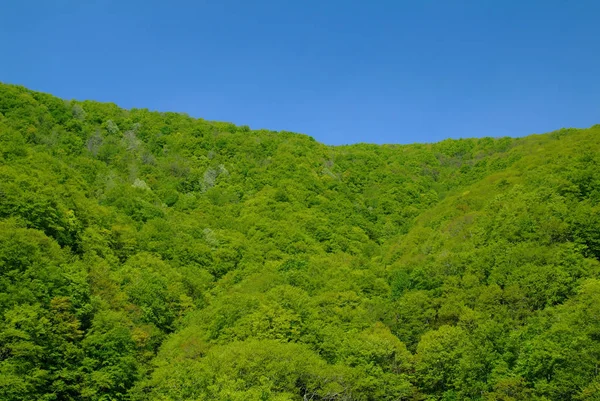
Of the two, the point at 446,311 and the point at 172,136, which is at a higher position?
the point at 172,136

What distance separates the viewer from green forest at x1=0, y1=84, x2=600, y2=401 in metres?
46.2

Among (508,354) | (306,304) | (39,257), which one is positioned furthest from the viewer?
(306,304)

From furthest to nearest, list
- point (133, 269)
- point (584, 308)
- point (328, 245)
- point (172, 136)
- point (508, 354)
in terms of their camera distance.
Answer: point (172, 136), point (328, 245), point (133, 269), point (508, 354), point (584, 308)

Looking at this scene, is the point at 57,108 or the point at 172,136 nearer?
the point at 57,108

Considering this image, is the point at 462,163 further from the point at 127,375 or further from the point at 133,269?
the point at 127,375

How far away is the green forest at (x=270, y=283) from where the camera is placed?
46.2 metres

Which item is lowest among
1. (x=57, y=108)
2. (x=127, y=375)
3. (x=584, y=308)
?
(x=127, y=375)

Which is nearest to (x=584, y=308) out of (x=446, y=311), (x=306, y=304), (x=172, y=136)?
(x=446, y=311)

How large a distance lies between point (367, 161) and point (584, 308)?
110m

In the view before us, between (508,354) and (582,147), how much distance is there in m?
47.8

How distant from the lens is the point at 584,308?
1818 inches

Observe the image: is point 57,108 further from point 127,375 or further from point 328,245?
point 127,375

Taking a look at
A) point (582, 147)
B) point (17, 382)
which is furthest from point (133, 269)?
point (582, 147)

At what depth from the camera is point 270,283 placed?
7031cm
